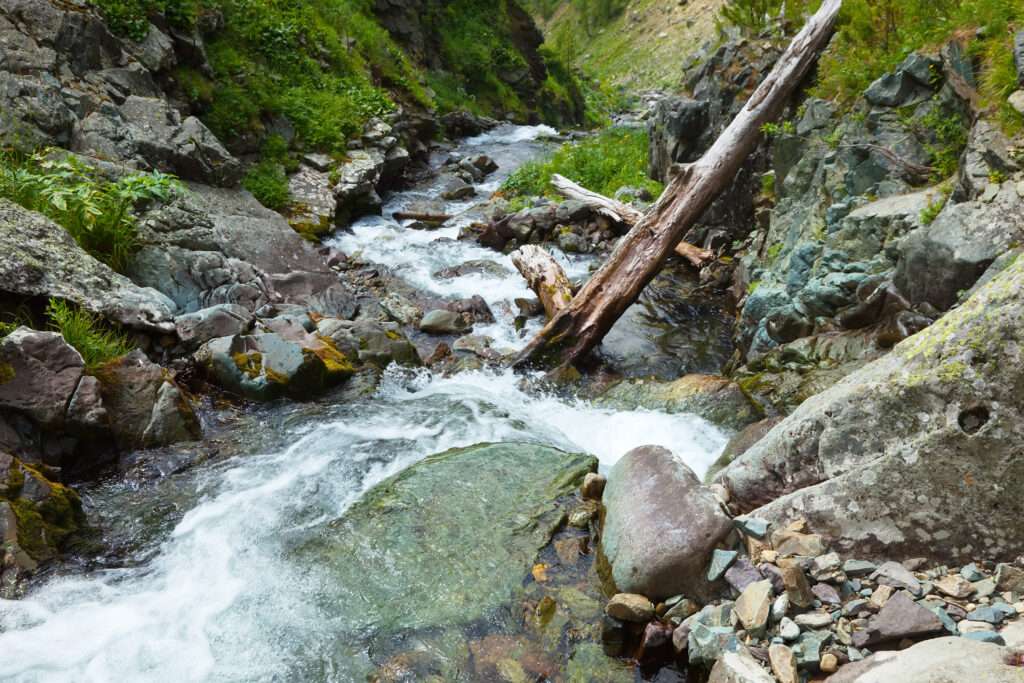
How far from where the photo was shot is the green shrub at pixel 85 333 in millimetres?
5047

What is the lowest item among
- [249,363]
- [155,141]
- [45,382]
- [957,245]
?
[957,245]

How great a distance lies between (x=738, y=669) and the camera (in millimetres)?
2504

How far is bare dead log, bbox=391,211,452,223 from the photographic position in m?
13.5

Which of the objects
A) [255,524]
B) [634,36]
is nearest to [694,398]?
[255,524]

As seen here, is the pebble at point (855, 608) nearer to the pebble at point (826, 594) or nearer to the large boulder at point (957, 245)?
the pebble at point (826, 594)

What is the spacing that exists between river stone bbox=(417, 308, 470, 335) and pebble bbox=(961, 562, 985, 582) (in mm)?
6898

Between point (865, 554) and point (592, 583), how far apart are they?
155 centimetres

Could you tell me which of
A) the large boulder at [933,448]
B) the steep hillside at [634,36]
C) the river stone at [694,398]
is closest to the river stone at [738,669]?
the large boulder at [933,448]

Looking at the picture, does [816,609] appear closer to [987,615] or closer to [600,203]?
[987,615]

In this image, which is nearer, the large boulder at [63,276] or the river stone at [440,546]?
the river stone at [440,546]

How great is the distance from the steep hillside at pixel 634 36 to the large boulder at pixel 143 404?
117ft

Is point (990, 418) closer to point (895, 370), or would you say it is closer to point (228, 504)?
point (895, 370)

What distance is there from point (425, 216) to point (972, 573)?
40.9 feet

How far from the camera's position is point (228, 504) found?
4578 millimetres
